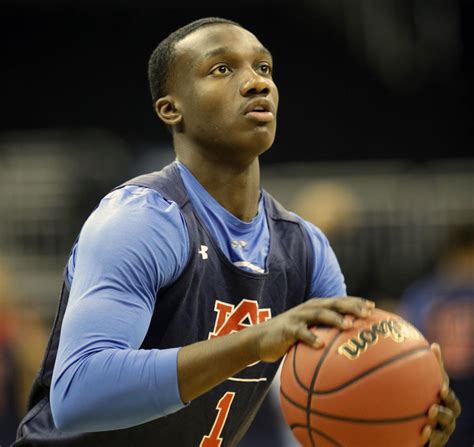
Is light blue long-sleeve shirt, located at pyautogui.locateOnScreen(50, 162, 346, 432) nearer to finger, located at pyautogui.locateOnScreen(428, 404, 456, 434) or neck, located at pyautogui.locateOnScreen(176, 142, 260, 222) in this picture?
neck, located at pyautogui.locateOnScreen(176, 142, 260, 222)

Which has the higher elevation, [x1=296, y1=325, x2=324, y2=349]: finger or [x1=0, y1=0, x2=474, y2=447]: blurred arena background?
[x1=296, y1=325, x2=324, y2=349]: finger

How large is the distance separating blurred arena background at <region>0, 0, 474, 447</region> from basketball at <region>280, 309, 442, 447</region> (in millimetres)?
5690

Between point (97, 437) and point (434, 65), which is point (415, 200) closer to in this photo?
point (434, 65)

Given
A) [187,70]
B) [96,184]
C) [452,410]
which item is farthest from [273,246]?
[96,184]

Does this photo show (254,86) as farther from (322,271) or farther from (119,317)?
(119,317)

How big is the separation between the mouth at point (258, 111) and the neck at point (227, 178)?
0.22 meters

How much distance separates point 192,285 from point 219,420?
589 mm

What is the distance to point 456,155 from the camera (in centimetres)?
1213

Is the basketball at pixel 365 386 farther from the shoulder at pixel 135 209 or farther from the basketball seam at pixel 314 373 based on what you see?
the shoulder at pixel 135 209

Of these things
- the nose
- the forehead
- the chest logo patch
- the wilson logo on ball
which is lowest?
the chest logo patch

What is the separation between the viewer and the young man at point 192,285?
335 centimetres

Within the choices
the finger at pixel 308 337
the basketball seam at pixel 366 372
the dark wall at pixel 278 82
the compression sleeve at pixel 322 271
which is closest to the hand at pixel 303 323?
the finger at pixel 308 337

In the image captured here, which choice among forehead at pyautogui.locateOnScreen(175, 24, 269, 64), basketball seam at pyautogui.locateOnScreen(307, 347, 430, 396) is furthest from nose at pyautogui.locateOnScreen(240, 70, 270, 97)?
basketball seam at pyautogui.locateOnScreen(307, 347, 430, 396)

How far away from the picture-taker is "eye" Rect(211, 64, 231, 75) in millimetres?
4137
